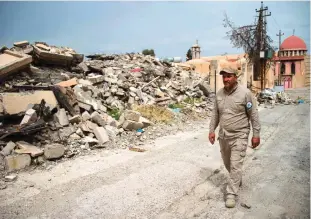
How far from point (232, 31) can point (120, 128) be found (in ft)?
58.9

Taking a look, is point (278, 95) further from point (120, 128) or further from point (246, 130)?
point (246, 130)

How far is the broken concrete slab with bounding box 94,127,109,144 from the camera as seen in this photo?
579 centimetres

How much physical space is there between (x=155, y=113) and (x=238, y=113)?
5014 millimetres

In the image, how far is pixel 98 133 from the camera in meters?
5.88

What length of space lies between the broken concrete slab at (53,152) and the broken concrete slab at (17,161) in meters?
0.31

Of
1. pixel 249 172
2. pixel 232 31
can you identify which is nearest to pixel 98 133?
pixel 249 172

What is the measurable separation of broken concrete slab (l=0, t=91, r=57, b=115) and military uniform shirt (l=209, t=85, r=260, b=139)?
4368mm

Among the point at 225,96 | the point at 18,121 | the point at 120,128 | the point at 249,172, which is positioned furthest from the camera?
the point at 120,128

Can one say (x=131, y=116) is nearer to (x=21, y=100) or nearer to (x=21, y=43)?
(x=21, y=100)

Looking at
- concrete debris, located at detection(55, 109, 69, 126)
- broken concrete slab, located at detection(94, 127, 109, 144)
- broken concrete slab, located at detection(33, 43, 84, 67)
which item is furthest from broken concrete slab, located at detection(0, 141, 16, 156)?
broken concrete slab, located at detection(33, 43, 84, 67)

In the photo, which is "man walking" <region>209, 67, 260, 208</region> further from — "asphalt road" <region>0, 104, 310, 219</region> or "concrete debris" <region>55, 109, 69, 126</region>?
"concrete debris" <region>55, 109, 69, 126</region>

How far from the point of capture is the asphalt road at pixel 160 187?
3.01 meters

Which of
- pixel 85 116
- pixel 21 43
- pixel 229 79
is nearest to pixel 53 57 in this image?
pixel 21 43

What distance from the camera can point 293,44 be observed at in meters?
36.2
